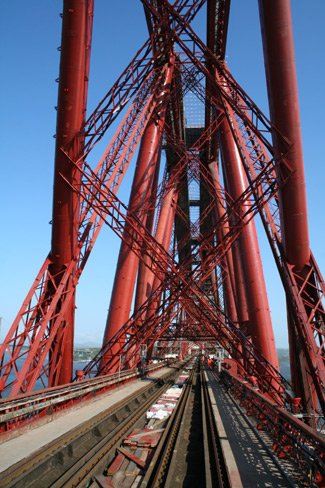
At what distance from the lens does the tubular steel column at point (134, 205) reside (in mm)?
15617

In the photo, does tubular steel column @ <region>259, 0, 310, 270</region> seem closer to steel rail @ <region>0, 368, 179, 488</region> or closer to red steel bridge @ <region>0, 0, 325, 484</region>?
red steel bridge @ <region>0, 0, 325, 484</region>

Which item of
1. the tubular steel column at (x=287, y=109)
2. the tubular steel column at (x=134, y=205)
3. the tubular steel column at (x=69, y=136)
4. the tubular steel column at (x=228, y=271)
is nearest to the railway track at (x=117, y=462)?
the tubular steel column at (x=69, y=136)

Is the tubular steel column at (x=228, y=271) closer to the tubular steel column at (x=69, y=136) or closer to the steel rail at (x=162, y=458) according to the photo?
the tubular steel column at (x=69, y=136)

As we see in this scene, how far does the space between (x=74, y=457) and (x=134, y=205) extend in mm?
13660

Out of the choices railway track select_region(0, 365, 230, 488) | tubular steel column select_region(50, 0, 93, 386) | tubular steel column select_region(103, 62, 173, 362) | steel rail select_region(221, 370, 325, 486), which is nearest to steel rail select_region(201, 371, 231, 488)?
railway track select_region(0, 365, 230, 488)

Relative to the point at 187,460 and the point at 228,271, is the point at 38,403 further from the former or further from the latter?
the point at 228,271

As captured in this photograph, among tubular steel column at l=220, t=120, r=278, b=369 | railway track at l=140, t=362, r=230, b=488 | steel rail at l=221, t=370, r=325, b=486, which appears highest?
tubular steel column at l=220, t=120, r=278, b=369

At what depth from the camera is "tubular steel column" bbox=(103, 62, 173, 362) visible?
15617mm

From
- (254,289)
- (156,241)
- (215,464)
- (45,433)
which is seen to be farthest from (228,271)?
(215,464)

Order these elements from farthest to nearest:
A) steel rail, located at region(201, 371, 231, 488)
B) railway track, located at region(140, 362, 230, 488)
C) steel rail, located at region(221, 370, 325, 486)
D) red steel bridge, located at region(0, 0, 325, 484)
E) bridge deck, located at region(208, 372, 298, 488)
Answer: red steel bridge, located at region(0, 0, 325, 484)
railway track, located at region(140, 362, 230, 488)
steel rail, located at region(201, 371, 231, 488)
bridge deck, located at region(208, 372, 298, 488)
steel rail, located at region(221, 370, 325, 486)

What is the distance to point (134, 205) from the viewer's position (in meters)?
18.9

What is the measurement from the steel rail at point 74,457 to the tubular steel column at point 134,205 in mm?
6077

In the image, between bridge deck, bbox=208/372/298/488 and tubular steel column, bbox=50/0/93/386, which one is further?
tubular steel column, bbox=50/0/93/386

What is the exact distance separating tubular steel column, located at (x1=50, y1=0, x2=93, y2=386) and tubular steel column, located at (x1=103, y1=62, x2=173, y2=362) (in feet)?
9.76
